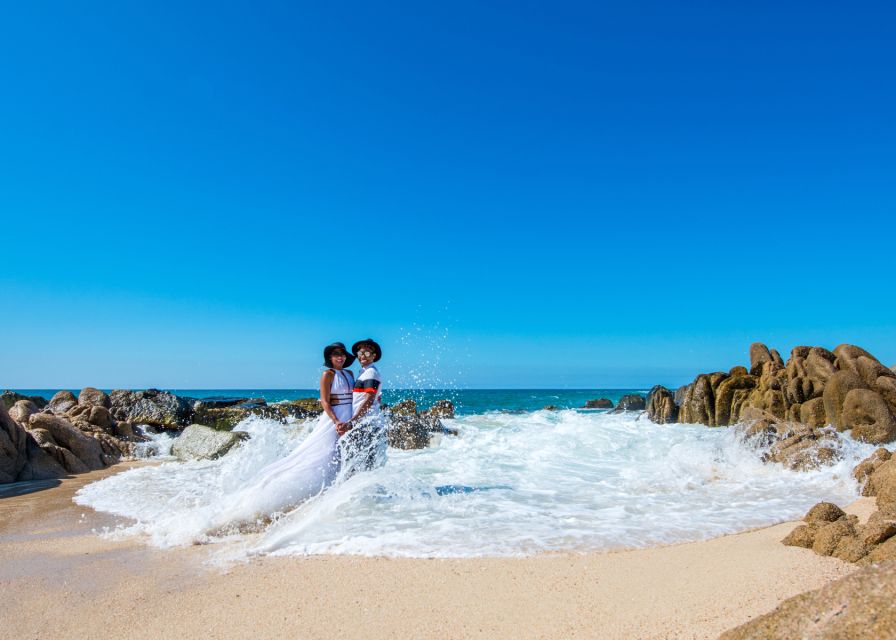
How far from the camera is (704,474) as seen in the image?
31.8 ft

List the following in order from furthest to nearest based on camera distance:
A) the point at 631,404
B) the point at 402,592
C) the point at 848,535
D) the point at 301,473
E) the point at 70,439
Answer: the point at 631,404
the point at 70,439
the point at 301,473
the point at 848,535
the point at 402,592

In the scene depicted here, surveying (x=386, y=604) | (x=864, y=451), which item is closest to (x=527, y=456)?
(x=864, y=451)

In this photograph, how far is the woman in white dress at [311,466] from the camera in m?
6.54

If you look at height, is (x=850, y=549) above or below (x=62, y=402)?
below

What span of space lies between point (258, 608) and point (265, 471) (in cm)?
326

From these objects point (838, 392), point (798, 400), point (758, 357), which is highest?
point (758, 357)

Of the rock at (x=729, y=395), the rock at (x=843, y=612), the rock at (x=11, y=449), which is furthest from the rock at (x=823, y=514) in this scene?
the rock at (x=729, y=395)

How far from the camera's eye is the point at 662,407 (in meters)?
24.1

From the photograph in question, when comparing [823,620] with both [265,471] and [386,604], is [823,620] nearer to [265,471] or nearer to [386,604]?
[386,604]

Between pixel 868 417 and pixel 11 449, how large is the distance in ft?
55.1

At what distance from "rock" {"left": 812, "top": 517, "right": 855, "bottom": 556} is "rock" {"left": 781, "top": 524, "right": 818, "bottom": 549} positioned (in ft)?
0.24

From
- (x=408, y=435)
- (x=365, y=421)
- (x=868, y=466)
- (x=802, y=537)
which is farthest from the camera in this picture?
(x=408, y=435)

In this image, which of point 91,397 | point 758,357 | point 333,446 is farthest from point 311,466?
point 758,357

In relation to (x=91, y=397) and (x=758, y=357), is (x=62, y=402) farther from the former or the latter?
(x=758, y=357)
